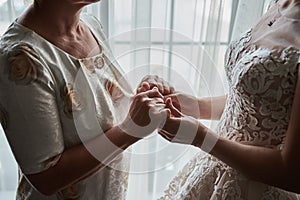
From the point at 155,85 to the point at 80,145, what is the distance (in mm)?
237

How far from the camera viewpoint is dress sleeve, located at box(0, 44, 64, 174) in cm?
75

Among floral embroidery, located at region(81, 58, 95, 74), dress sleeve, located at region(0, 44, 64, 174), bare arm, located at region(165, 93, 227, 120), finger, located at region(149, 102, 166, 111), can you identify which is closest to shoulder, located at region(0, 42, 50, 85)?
dress sleeve, located at region(0, 44, 64, 174)

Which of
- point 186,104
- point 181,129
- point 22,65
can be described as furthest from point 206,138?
point 22,65

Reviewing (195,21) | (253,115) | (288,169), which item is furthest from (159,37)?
(288,169)

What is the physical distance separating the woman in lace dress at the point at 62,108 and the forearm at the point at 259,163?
167 millimetres

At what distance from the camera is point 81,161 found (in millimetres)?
812

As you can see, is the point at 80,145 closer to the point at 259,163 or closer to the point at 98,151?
the point at 98,151

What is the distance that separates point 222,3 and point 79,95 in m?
0.61

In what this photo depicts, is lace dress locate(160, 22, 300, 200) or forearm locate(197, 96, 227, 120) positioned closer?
lace dress locate(160, 22, 300, 200)

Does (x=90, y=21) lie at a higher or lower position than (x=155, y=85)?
higher

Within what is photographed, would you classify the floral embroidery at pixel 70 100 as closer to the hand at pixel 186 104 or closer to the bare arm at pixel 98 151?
the bare arm at pixel 98 151

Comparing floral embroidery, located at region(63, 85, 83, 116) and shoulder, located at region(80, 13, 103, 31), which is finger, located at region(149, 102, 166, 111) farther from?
shoulder, located at region(80, 13, 103, 31)

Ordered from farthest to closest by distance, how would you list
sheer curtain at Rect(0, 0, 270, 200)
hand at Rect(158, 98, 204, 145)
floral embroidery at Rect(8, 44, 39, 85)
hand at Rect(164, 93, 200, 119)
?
1. sheer curtain at Rect(0, 0, 270, 200)
2. hand at Rect(164, 93, 200, 119)
3. hand at Rect(158, 98, 204, 145)
4. floral embroidery at Rect(8, 44, 39, 85)

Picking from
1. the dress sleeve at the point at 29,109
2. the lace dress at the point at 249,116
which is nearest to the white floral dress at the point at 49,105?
the dress sleeve at the point at 29,109
